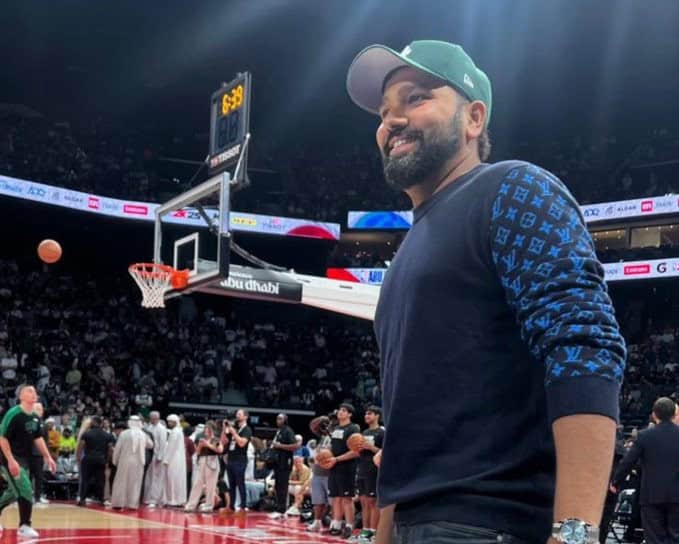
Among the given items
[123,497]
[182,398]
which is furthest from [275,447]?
[182,398]

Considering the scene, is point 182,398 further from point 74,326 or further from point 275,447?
point 275,447

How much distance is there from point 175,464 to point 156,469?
61 centimetres

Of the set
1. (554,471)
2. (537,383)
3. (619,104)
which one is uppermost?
(619,104)

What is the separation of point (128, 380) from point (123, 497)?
1073cm

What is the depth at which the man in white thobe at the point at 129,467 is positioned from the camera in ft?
60.6

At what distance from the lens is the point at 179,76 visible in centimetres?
3544

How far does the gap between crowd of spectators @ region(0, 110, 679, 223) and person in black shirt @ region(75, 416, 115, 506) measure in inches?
549

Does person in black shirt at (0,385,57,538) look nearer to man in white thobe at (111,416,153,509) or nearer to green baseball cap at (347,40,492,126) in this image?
man in white thobe at (111,416,153,509)

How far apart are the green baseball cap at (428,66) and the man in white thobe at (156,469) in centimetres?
1757

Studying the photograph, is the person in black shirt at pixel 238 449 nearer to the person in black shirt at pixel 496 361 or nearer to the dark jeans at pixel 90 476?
the dark jeans at pixel 90 476

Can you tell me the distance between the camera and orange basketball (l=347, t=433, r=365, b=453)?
1247cm

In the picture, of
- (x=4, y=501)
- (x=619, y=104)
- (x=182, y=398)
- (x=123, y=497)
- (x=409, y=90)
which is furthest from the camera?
(x=619, y=104)

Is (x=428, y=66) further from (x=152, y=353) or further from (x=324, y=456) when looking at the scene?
(x=152, y=353)

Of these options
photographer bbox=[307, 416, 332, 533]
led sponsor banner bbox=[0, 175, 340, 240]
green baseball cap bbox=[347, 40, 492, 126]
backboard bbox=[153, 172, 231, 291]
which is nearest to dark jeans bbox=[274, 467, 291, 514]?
photographer bbox=[307, 416, 332, 533]
